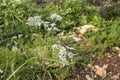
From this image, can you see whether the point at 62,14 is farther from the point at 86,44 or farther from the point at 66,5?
the point at 86,44

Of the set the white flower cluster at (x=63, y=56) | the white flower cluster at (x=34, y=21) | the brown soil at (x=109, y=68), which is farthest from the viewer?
the white flower cluster at (x=34, y=21)

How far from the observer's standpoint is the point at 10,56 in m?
3.93

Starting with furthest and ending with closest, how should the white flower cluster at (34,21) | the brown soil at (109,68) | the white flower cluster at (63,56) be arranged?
the white flower cluster at (34,21), the brown soil at (109,68), the white flower cluster at (63,56)

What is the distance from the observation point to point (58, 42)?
4547mm

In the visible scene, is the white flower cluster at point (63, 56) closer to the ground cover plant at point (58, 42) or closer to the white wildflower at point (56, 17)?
the ground cover plant at point (58, 42)

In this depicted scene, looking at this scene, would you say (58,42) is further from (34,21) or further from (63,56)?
(63,56)

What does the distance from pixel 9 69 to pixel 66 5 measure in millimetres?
1816

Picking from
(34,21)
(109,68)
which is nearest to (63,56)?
(109,68)

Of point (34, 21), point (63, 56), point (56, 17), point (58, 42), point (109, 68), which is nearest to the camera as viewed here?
point (63, 56)

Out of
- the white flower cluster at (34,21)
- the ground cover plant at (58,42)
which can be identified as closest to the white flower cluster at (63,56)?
the ground cover plant at (58,42)

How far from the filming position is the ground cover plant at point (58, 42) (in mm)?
3912

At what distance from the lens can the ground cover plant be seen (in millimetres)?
3912

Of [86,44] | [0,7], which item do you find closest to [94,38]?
[86,44]

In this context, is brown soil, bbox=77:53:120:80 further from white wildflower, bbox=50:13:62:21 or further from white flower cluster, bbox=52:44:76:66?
white wildflower, bbox=50:13:62:21
